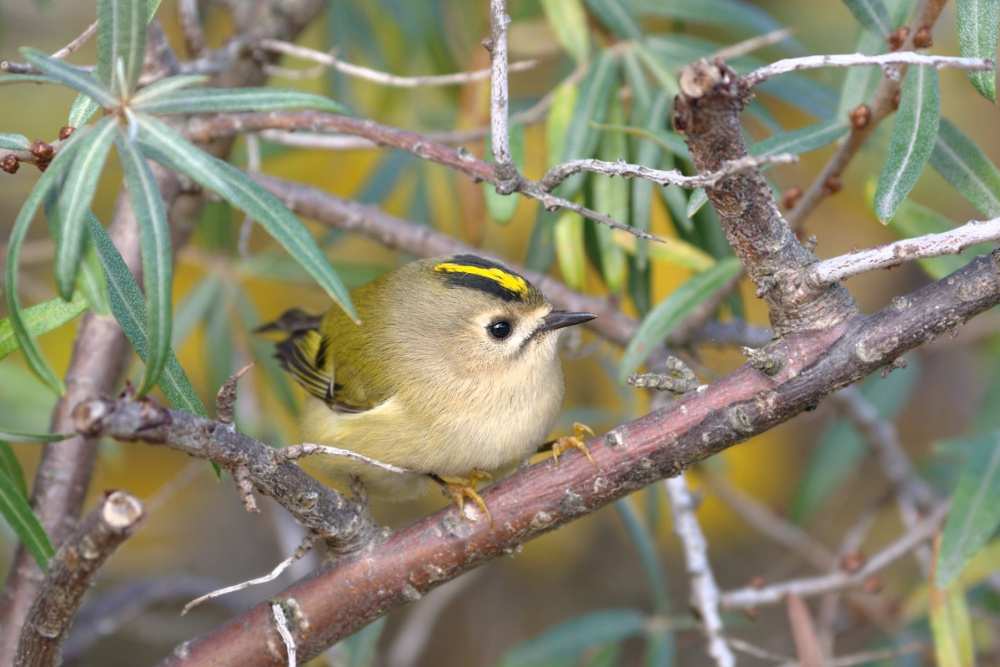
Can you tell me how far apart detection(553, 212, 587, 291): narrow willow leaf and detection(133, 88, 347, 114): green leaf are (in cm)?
75

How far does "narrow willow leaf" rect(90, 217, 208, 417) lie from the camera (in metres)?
1.27

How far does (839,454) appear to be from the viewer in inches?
117

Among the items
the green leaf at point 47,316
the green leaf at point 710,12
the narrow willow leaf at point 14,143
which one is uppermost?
the green leaf at point 710,12

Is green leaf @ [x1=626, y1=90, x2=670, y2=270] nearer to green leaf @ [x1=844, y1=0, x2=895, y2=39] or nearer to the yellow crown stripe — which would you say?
the yellow crown stripe

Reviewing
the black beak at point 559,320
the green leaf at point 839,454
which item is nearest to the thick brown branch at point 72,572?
the black beak at point 559,320

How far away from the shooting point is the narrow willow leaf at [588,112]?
2.06 meters

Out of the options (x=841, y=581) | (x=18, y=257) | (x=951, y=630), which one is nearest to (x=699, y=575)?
(x=841, y=581)

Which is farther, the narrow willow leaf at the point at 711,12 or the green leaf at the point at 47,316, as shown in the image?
the narrow willow leaf at the point at 711,12

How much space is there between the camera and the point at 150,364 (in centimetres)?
111

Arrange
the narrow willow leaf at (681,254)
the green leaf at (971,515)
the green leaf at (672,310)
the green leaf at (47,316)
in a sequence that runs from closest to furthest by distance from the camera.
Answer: the green leaf at (47,316) < the green leaf at (971,515) < the green leaf at (672,310) < the narrow willow leaf at (681,254)

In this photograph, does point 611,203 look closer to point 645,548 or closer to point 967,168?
point 967,168

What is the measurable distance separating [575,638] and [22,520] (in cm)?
156

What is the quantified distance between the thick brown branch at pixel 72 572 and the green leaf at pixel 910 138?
113 centimetres

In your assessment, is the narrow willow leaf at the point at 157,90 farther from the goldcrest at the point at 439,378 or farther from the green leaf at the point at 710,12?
the green leaf at the point at 710,12
